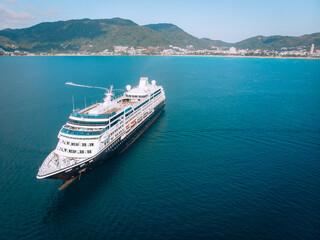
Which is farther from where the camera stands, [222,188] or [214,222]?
[222,188]

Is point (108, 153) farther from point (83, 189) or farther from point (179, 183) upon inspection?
point (179, 183)

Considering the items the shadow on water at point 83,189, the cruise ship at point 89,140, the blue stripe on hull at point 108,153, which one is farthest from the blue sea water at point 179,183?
the cruise ship at point 89,140

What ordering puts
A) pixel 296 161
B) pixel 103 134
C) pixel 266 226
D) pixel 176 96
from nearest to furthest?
pixel 266 226 → pixel 103 134 → pixel 296 161 → pixel 176 96

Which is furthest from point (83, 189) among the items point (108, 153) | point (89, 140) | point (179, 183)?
point (179, 183)

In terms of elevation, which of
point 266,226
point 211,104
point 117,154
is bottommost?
point 266,226

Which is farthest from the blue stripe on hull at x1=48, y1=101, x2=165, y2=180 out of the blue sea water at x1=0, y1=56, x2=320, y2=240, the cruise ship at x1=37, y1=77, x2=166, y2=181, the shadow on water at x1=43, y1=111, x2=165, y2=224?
the blue sea water at x1=0, y1=56, x2=320, y2=240

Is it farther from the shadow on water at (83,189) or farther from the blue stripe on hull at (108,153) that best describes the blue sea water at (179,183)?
the blue stripe on hull at (108,153)

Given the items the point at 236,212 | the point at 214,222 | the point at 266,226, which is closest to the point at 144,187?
the point at 214,222

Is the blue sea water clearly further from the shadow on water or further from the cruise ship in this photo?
the cruise ship

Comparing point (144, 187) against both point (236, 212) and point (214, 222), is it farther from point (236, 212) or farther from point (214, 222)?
point (236, 212)
